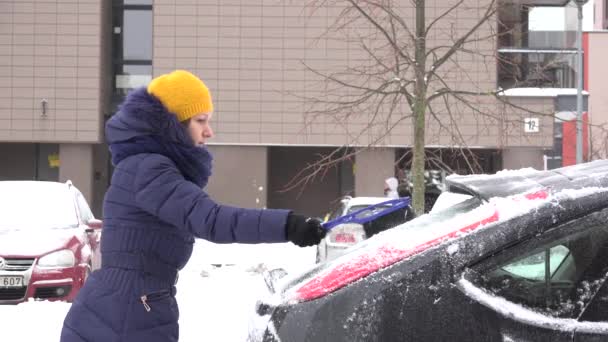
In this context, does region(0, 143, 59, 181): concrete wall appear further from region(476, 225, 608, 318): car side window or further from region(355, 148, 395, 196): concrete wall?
region(476, 225, 608, 318): car side window

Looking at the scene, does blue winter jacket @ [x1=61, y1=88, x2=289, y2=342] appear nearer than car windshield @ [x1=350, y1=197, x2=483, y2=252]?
No

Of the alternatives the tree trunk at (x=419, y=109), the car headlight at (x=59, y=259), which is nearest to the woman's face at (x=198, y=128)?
the car headlight at (x=59, y=259)

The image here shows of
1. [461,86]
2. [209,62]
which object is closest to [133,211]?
[461,86]

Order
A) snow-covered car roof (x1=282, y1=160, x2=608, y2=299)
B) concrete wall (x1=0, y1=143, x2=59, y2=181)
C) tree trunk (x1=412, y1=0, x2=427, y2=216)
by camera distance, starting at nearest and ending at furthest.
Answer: snow-covered car roof (x1=282, y1=160, x2=608, y2=299) < tree trunk (x1=412, y1=0, x2=427, y2=216) < concrete wall (x1=0, y1=143, x2=59, y2=181)

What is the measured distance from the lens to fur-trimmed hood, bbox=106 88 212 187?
257 centimetres

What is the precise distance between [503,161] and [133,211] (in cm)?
2307

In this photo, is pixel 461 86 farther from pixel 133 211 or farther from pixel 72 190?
pixel 133 211

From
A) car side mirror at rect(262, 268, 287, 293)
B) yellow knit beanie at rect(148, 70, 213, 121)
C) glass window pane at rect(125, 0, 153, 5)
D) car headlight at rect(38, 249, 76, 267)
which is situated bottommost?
car headlight at rect(38, 249, 76, 267)

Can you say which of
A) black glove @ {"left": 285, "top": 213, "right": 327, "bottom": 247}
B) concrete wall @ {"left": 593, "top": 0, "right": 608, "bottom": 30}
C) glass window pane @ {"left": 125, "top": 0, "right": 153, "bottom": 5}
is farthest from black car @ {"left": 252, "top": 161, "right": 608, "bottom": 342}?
concrete wall @ {"left": 593, "top": 0, "right": 608, "bottom": 30}

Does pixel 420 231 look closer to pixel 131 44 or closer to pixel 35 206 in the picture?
pixel 35 206

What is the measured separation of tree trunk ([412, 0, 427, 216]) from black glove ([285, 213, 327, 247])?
6.47 meters

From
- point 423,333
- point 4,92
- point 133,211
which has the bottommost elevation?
point 423,333

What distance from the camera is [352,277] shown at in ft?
7.14

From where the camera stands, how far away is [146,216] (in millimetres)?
2555
